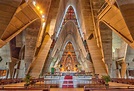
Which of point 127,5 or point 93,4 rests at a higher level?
point 93,4

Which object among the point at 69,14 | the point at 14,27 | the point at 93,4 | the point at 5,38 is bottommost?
the point at 5,38

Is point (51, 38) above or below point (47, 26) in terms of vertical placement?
below

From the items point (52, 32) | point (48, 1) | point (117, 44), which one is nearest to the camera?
point (48, 1)

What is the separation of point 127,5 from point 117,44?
42.1 feet

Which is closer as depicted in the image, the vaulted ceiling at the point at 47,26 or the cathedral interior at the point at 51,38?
the vaulted ceiling at the point at 47,26

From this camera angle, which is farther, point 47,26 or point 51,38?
point 51,38

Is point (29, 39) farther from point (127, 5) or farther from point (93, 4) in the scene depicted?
point (127, 5)

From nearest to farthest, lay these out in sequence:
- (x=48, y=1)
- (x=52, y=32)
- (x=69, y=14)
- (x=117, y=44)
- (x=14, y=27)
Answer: (x=14, y=27) < (x=48, y=1) < (x=52, y=32) < (x=117, y=44) < (x=69, y=14)

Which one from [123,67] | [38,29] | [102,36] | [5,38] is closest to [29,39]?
[38,29]

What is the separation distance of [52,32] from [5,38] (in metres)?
9.19

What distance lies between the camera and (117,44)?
22.3 meters

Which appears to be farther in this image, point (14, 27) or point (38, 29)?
point (38, 29)

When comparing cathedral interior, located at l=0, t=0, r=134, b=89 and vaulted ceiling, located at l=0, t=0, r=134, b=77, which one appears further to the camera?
cathedral interior, located at l=0, t=0, r=134, b=89

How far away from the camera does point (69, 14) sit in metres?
33.2
